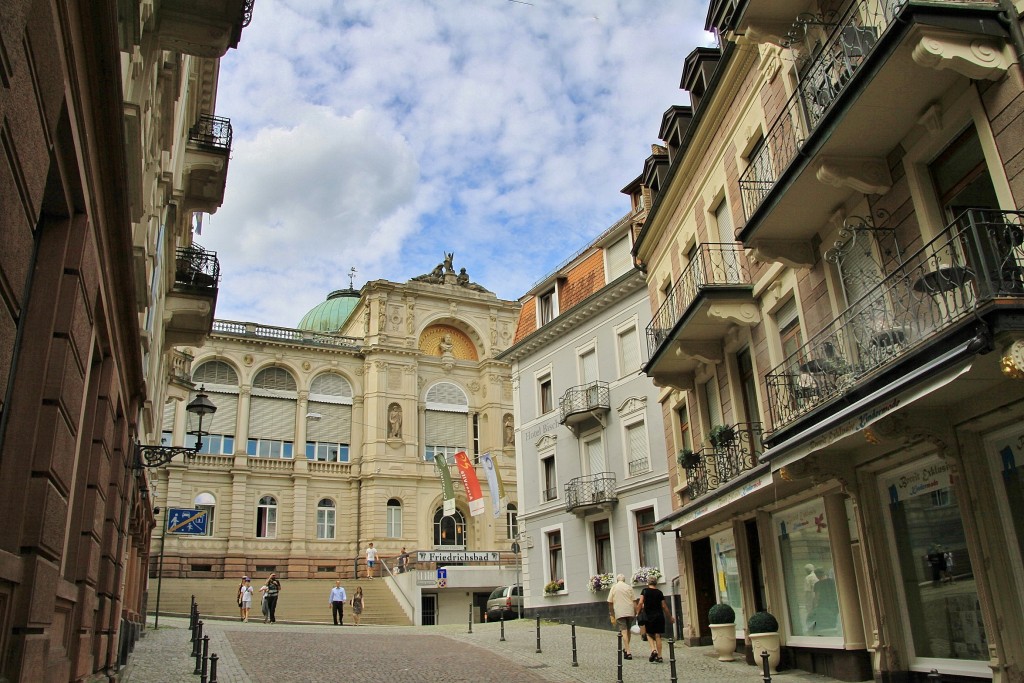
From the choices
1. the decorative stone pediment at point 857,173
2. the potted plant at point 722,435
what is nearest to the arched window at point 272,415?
the potted plant at point 722,435

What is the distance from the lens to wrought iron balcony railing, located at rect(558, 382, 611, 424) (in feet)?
88.0

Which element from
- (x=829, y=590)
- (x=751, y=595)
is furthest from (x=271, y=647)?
(x=829, y=590)

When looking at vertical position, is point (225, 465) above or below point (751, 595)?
above

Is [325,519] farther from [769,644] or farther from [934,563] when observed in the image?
[934,563]

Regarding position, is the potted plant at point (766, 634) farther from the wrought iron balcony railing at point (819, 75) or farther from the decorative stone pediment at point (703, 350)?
the wrought iron balcony railing at point (819, 75)

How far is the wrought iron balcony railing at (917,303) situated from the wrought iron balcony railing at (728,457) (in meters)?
2.48

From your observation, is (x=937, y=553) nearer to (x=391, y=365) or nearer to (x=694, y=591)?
(x=694, y=591)

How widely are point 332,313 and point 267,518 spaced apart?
19.9 meters

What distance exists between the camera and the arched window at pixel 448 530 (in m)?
48.0

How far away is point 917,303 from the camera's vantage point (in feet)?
28.9

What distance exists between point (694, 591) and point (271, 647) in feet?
33.1

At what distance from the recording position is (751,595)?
50.6 feet

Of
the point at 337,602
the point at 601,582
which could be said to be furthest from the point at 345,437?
the point at 601,582

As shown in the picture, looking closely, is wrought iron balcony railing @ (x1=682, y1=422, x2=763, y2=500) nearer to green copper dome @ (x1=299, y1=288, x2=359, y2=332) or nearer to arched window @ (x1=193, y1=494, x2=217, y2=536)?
arched window @ (x1=193, y1=494, x2=217, y2=536)
